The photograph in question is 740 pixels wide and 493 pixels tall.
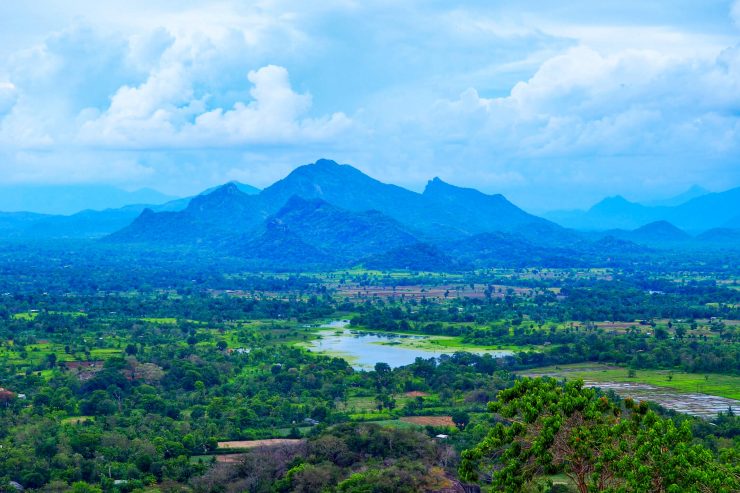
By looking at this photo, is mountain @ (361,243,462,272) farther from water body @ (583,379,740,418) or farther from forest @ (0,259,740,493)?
water body @ (583,379,740,418)

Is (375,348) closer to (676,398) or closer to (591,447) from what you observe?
(676,398)

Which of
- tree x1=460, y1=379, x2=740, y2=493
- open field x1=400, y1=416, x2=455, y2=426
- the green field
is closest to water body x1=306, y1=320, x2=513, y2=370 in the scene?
the green field

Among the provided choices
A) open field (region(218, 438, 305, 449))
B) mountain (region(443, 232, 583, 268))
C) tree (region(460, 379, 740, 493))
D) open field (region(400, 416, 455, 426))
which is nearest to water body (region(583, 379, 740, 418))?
open field (region(400, 416, 455, 426))

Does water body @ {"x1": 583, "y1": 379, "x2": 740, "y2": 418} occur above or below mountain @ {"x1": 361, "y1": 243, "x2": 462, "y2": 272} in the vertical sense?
below

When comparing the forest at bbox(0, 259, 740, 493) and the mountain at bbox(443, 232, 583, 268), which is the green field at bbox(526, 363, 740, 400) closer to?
the forest at bbox(0, 259, 740, 493)

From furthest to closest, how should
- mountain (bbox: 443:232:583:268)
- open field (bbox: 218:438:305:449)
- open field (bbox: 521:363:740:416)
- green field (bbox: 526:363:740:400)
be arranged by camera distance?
mountain (bbox: 443:232:583:268) < green field (bbox: 526:363:740:400) < open field (bbox: 521:363:740:416) < open field (bbox: 218:438:305:449)

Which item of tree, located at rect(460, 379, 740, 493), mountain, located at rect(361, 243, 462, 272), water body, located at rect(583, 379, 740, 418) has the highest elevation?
mountain, located at rect(361, 243, 462, 272)

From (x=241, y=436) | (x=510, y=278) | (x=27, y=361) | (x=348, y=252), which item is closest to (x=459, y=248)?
(x=348, y=252)

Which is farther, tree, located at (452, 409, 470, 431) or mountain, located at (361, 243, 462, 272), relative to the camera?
mountain, located at (361, 243, 462, 272)

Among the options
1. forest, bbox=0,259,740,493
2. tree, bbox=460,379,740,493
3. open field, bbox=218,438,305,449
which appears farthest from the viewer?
open field, bbox=218,438,305,449

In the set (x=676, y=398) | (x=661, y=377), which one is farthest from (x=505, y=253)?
(x=676, y=398)
